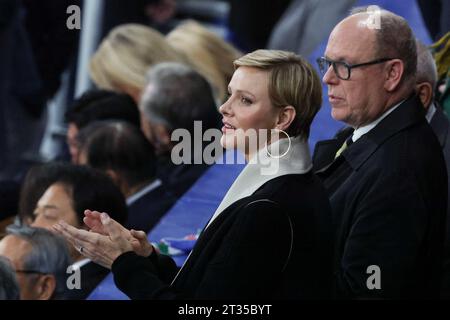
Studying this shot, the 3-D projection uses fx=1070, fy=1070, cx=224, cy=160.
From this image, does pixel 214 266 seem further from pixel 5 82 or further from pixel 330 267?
pixel 5 82

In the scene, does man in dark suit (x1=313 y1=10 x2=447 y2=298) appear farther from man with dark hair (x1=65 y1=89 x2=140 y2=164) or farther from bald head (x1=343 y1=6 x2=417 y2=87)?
man with dark hair (x1=65 y1=89 x2=140 y2=164)

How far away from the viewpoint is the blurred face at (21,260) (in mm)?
3574

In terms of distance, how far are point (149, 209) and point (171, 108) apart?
29.7 inches

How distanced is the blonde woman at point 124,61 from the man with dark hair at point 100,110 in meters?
0.30

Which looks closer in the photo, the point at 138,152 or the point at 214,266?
the point at 214,266

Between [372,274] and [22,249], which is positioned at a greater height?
[372,274]

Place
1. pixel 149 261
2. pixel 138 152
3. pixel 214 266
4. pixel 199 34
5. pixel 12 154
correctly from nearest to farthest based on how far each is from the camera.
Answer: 1. pixel 214 266
2. pixel 149 261
3. pixel 138 152
4. pixel 199 34
5. pixel 12 154

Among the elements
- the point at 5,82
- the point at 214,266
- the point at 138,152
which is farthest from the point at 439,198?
the point at 5,82

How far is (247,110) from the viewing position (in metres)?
2.64

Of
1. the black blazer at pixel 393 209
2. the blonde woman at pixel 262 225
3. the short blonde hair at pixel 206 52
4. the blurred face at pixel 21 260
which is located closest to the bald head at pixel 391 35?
the black blazer at pixel 393 209

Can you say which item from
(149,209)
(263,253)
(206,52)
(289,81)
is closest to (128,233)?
(263,253)

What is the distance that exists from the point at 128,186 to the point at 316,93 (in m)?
2.41

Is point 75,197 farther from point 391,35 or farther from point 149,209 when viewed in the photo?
point 391,35

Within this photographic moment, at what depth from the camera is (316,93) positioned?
2639 mm
